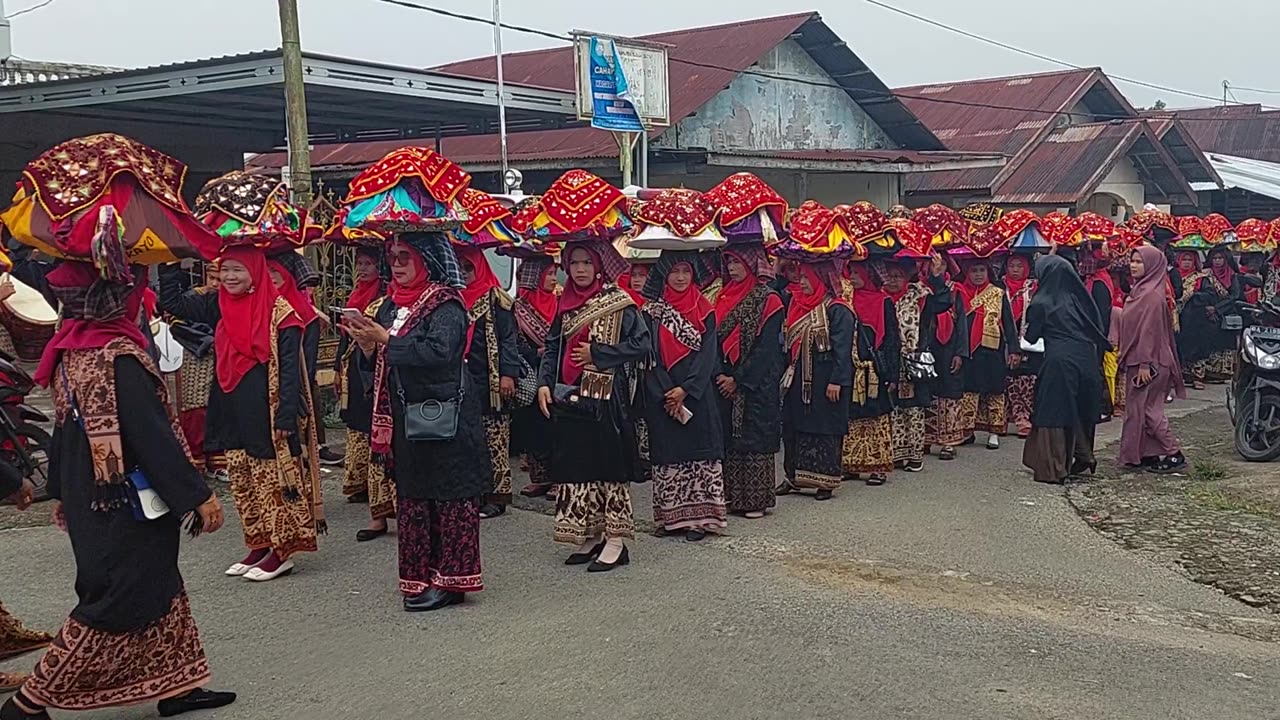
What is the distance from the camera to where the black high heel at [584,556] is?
6.72 m

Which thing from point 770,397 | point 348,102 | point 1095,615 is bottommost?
point 1095,615

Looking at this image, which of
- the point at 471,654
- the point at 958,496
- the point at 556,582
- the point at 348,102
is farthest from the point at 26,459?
the point at 348,102

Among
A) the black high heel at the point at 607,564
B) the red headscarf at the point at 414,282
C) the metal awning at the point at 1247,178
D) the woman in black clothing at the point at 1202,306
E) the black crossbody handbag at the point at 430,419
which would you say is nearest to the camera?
the black crossbody handbag at the point at 430,419

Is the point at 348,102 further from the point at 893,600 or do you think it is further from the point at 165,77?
the point at 893,600

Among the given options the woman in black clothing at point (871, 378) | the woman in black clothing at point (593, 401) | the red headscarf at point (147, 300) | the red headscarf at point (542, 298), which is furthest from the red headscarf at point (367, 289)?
the woman in black clothing at point (871, 378)

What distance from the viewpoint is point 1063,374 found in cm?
904

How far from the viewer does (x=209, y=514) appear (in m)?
4.34

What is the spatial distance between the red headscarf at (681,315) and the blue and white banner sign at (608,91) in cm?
600

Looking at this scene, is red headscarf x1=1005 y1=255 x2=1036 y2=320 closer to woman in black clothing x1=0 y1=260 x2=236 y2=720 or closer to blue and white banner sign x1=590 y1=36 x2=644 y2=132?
blue and white banner sign x1=590 y1=36 x2=644 y2=132

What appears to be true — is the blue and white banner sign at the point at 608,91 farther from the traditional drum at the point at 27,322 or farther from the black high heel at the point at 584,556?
the black high heel at the point at 584,556

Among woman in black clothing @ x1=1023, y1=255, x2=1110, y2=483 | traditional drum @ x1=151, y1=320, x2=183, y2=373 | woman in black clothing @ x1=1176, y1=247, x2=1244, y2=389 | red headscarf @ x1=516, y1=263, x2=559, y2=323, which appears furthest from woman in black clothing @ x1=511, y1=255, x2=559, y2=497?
woman in black clothing @ x1=1176, y1=247, x2=1244, y2=389

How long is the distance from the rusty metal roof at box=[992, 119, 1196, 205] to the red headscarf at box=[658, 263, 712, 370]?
13.9 meters

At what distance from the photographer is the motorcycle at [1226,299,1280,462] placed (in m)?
9.66

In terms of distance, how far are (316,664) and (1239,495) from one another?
6.55 metres
